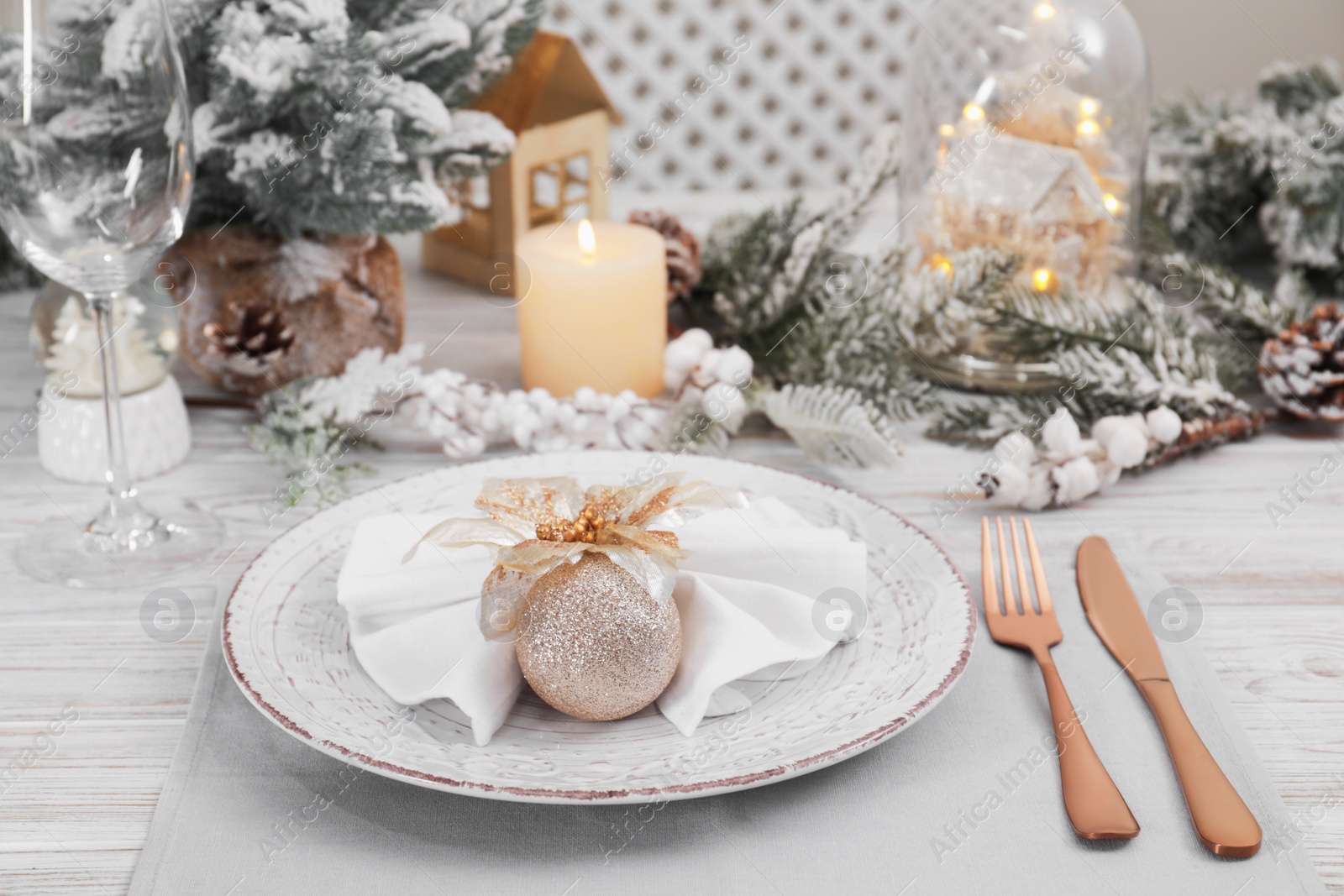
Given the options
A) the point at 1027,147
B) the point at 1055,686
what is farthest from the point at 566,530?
the point at 1027,147

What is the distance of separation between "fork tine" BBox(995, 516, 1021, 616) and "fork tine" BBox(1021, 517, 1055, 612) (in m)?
0.01

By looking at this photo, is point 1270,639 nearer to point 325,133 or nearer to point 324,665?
point 324,665

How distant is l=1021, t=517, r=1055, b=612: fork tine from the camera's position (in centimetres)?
61

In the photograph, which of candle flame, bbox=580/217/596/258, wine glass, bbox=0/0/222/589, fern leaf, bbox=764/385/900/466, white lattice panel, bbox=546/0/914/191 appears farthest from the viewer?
white lattice panel, bbox=546/0/914/191

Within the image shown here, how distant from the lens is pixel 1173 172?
118 cm

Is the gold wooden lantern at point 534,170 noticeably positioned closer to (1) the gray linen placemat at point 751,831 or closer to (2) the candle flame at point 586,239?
(2) the candle flame at point 586,239

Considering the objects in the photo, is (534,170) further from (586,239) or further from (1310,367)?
(1310,367)

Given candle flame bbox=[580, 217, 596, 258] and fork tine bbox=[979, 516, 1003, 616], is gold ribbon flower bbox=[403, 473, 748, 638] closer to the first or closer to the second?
fork tine bbox=[979, 516, 1003, 616]

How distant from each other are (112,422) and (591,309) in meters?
0.34

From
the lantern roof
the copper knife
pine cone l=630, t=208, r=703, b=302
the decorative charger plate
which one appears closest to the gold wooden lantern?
the lantern roof

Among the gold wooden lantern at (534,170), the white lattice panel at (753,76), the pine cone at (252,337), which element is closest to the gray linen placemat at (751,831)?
the pine cone at (252,337)

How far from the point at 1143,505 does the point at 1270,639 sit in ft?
0.58

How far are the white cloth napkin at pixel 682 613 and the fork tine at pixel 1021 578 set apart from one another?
0.36 ft

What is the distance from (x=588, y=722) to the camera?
1.66 ft
